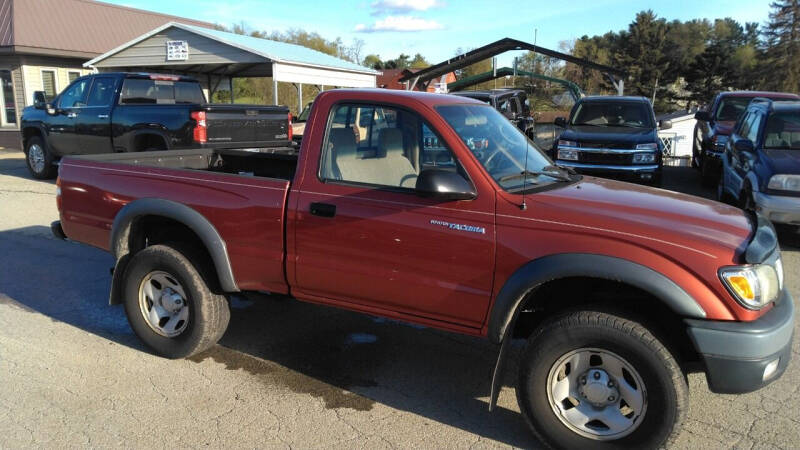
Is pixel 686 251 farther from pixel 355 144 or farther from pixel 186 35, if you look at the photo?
pixel 186 35

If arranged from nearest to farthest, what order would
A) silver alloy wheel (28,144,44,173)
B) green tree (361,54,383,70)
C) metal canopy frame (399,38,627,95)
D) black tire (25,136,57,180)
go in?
black tire (25,136,57,180) < silver alloy wheel (28,144,44,173) < metal canopy frame (399,38,627,95) < green tree (361,54,383,70)

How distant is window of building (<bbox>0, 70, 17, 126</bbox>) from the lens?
2046 cm

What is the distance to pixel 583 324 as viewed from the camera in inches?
119

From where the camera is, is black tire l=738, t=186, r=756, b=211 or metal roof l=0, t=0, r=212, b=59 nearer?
black tire l=738, t=186, r=756, b=211

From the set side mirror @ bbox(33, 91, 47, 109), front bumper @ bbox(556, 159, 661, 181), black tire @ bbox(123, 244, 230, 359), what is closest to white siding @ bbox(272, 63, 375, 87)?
side mirror @ bbox(33, 91, 47, 109)

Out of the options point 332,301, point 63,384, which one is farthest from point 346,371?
point 63,384

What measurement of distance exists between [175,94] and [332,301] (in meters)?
9.34

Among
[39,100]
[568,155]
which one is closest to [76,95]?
[39,100]

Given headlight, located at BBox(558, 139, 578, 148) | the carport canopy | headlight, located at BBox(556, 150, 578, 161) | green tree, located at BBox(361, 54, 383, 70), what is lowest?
headlight, located at BBox(556, 150, 578, 161)

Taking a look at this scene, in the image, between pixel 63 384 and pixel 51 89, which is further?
pixel 51 89

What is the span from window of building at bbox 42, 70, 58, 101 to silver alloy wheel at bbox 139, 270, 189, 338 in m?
20.1

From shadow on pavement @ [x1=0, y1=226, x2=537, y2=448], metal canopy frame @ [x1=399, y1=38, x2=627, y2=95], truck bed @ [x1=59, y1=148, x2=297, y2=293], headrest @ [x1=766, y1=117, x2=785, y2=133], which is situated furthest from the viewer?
metal canopy frame @ [x1=399, y1=38, x2=627, y2=95]

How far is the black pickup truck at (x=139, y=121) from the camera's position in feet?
32.7

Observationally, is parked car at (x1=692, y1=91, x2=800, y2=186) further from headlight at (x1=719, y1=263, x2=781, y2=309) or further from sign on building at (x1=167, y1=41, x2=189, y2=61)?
sign on building at (x1=167, y1=41, x2=189, y2=61)
